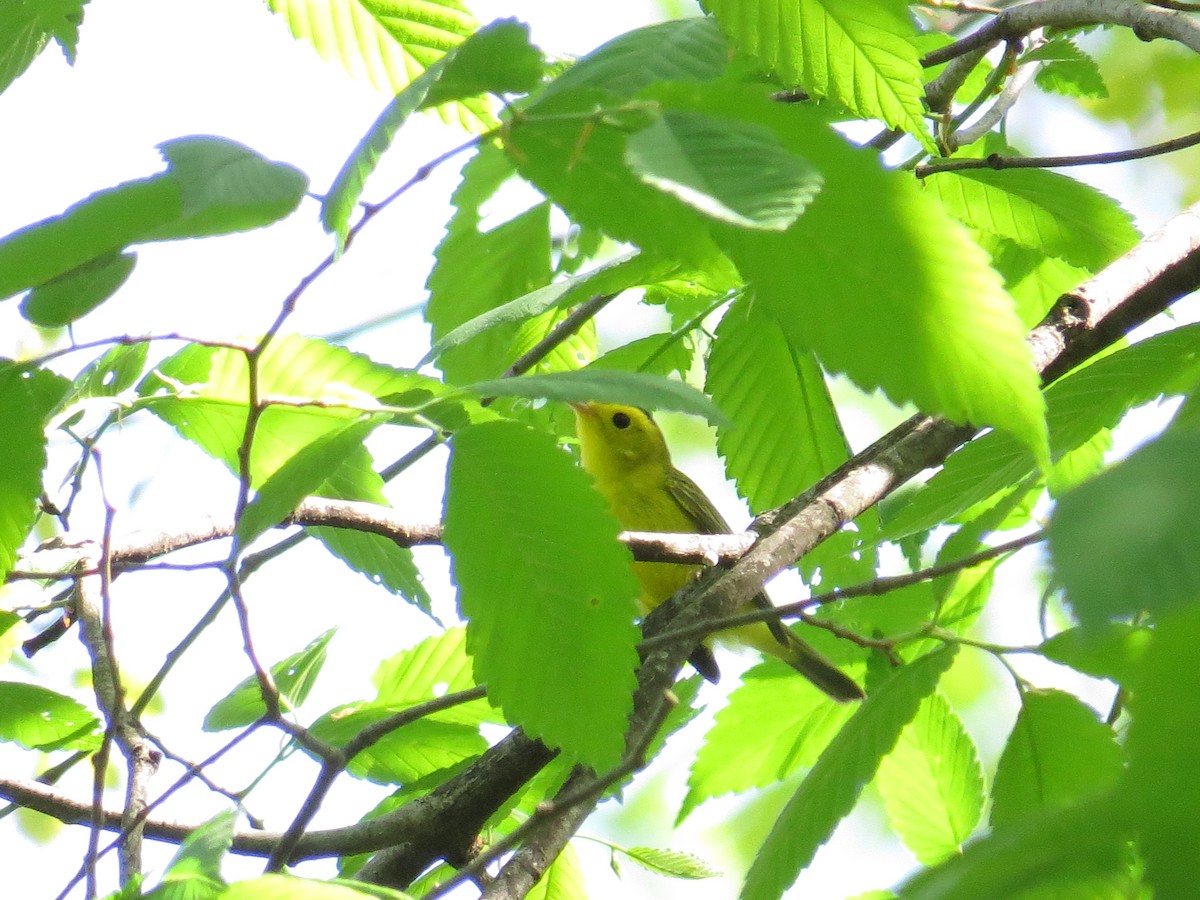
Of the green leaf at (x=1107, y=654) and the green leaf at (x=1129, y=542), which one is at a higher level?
the green leaf at (x=1129, y=542)

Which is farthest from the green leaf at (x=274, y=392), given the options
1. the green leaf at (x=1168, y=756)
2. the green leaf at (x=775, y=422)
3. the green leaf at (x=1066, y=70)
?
the green leaf at (x=1066, y=70)

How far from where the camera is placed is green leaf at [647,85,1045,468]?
132cm

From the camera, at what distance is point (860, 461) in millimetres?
2574

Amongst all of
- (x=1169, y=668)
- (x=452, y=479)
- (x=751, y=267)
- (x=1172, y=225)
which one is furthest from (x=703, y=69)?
(x=1172, y=225)

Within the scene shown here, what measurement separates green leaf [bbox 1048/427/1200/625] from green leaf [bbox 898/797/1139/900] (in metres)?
0.13

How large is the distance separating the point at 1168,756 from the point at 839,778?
1.40 meters

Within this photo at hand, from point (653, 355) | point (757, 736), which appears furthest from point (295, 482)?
point (653, 355)

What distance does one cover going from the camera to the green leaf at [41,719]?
7.77ft

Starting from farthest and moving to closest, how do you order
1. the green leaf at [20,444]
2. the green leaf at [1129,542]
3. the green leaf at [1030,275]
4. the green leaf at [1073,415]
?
the green leaf at [1030,275], the green leaf at [1073,415], the green leaf at [20,444], the green leaf at [1129,542]

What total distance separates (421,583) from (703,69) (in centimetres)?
159

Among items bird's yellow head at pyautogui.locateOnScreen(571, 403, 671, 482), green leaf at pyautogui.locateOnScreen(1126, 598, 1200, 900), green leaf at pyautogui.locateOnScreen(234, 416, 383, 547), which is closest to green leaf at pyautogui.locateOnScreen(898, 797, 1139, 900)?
green leaf at pyautogui.locateOnScreen(1126, 598, 1200, 900)

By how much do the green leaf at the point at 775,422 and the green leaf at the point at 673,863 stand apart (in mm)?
779

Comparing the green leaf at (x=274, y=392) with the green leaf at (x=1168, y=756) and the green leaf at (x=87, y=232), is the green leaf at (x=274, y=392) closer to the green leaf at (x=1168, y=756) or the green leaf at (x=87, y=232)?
the green leaf at (x=87, y=232)

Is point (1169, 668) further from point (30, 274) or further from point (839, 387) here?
point (839, 387)
